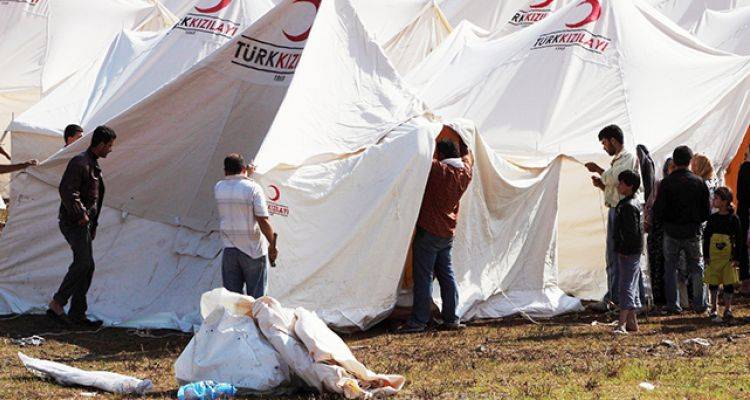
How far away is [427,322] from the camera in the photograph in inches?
376

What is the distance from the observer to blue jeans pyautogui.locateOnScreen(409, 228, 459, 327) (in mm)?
9430

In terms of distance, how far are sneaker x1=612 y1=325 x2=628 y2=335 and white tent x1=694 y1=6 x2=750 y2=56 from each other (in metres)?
7.30

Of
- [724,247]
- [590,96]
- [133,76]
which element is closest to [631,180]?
[724,247]

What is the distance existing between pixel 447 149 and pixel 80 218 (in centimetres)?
297

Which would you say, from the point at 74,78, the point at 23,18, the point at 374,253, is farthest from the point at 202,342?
the point at 23,18

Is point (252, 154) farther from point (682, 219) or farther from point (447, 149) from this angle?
point (682, 219)

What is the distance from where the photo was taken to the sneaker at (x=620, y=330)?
918 cm

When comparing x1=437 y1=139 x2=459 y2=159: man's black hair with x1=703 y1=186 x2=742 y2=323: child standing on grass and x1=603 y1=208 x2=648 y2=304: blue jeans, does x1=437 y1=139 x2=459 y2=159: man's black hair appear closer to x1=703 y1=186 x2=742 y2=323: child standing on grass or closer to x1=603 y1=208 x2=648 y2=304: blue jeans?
x1=603 y1=208 x2=648 y2=304: blue jeans

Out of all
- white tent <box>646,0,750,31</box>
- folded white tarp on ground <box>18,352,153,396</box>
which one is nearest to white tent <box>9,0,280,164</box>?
folded white tarp on ground <box>18,352,153,396</box>

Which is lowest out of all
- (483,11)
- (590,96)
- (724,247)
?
(724,247)

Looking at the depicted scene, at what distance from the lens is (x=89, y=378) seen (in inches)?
274

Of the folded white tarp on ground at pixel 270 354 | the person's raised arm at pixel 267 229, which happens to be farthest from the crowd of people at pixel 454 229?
the folded white tarp on ground at pixel 270 354

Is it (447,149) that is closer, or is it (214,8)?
(447,149)

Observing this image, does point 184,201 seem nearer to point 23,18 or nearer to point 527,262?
point 527,262
